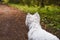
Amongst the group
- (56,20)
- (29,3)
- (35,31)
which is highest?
(35,31)

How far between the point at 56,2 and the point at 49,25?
7.86 m

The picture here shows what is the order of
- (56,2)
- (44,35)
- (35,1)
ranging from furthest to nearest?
(56,2) → (35,1) → (44,35)

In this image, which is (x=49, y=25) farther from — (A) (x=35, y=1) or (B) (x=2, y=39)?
(A) (x=35, y=1)

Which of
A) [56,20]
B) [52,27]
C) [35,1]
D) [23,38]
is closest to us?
[23,38]

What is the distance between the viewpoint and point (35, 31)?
186 inches

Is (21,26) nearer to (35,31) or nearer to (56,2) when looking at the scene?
(35,31)

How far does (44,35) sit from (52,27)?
5.66 meters

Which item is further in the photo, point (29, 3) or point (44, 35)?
point (29, 3)

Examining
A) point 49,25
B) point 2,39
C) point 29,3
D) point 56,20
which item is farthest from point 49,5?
point 2,39

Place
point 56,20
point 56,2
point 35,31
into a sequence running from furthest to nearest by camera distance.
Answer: point 56,2, point 56,20, point 35,31

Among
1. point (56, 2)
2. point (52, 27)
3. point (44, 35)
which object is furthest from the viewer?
point (56, 2)

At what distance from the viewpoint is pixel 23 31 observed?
9.32 metres

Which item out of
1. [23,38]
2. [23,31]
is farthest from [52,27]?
[23,38]

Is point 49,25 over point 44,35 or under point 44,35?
under
